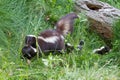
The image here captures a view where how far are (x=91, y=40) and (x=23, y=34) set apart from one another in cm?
111

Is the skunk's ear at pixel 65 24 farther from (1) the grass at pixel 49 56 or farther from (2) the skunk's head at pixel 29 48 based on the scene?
(2) the skunk's head at pixel 29 48

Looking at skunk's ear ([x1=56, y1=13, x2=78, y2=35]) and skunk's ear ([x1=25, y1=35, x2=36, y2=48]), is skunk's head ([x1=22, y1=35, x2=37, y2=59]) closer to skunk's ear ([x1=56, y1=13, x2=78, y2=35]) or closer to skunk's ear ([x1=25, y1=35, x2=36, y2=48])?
skunk's ear ([x1=25, y1=35, x2=36, y2=48])

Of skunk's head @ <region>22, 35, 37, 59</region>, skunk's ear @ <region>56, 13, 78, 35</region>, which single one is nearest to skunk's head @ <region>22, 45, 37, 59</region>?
skunk's head @ <region>22, 35, 37, 59</region>

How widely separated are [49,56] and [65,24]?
1.27m

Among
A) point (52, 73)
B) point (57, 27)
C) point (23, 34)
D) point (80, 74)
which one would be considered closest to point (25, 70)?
point (52, 73)

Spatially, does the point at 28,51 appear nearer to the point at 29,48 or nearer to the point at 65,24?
the point at 29,48

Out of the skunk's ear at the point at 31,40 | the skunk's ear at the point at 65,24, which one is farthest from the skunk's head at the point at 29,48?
the skunk's ear at the point at 65,24

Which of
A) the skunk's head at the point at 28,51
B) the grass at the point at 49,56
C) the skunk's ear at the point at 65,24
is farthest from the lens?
the skunk's ear at the point at 65,24

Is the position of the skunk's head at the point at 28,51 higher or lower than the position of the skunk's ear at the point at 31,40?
lower

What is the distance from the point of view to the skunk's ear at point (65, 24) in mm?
5793

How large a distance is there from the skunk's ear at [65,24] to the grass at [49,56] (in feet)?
0.40

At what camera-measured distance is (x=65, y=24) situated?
19.2 feet

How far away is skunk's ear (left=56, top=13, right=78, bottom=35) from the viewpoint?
228 inches

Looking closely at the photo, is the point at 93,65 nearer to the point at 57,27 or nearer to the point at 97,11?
the point at 57,27
